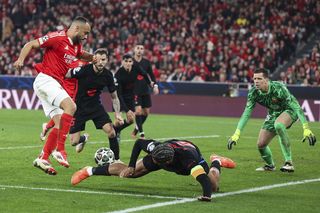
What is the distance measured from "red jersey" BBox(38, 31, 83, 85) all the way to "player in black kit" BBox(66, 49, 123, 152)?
188cm

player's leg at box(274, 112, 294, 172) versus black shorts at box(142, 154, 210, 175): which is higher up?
black shorts at box(142, 154, 210, 175)

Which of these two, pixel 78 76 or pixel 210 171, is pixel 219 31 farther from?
pixel 210 171

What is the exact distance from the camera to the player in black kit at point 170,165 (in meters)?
10.5

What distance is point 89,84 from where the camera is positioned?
1538 cm

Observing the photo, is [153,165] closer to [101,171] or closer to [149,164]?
[149,164]

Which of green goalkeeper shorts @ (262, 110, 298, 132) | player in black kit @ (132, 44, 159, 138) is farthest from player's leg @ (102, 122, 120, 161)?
player in black kit @ (132, 44, 159, 138)

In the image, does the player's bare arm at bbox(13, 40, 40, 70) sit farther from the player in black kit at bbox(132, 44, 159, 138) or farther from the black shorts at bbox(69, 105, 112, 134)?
the player in black kit at bbox(132, 44, 159, 138)

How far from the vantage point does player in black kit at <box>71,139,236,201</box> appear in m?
10.5

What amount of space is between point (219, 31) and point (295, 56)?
4.04 m

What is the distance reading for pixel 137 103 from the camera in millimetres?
22000

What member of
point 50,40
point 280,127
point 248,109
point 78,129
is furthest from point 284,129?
point 50,40

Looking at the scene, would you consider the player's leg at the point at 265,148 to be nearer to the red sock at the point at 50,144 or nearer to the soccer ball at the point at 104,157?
the soccer ball at the point at 104,157

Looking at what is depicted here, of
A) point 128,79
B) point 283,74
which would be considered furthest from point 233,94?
point 128,79

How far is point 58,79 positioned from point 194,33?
85.6 feet
